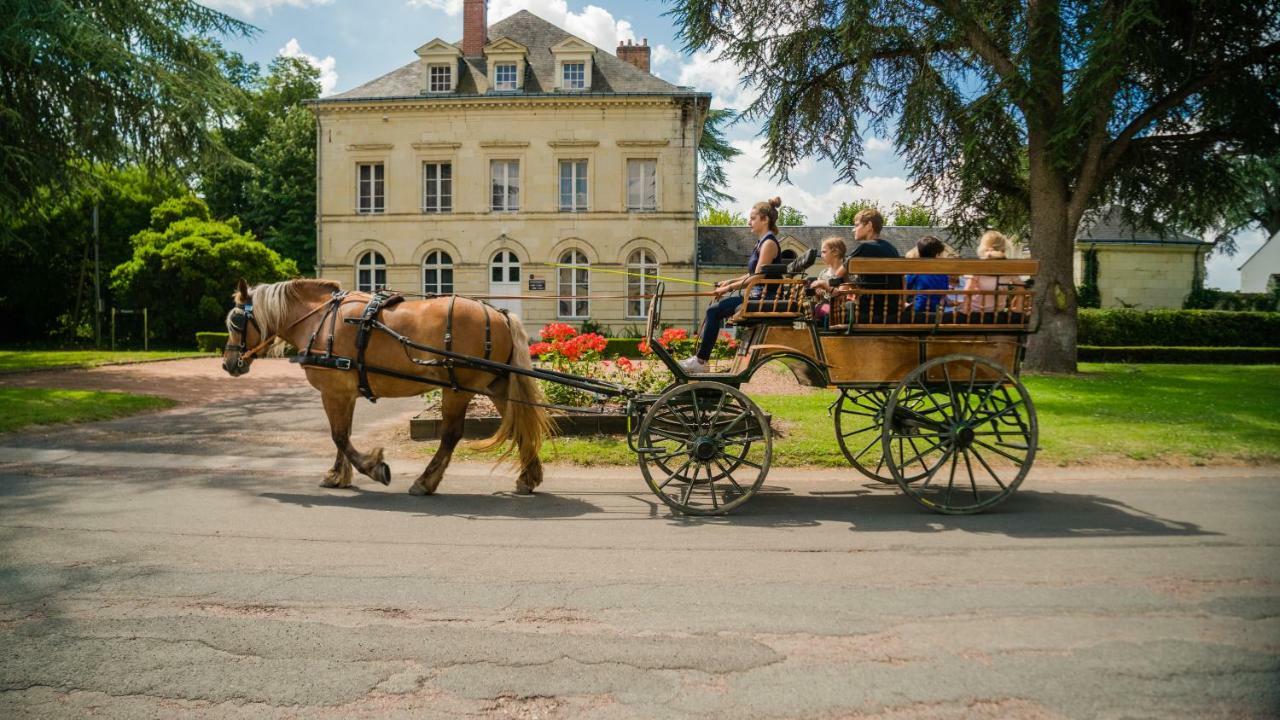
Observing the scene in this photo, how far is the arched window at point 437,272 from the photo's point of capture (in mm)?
29531

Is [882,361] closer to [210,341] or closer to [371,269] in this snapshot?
[371,269]

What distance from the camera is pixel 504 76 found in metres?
29.2

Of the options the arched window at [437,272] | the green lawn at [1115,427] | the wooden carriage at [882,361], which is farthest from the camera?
the arched window at [437,272]

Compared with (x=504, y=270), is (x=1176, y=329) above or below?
below

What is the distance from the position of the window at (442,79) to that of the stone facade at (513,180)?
88 mm

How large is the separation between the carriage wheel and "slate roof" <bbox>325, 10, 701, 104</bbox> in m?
21.4

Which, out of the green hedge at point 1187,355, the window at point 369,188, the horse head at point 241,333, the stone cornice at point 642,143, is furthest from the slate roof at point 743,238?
the horse head at point 241,333

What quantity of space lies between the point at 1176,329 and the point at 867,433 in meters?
23.6

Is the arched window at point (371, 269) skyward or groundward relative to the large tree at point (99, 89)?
groundward

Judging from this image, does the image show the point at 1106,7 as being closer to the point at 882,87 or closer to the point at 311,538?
the point at 882,87

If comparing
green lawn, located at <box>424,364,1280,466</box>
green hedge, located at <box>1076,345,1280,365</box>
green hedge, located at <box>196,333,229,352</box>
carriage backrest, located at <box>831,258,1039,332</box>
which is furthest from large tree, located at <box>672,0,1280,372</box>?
green hedge, located at <box>196,333,229,352</box>

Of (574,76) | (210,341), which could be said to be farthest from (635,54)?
(210,341)

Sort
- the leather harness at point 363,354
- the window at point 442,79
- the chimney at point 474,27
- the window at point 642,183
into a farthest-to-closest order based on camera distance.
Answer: the chimney at point 474,27 → the window at point 442,79 → the window at point 642,183 → the leather harness at point 363,354

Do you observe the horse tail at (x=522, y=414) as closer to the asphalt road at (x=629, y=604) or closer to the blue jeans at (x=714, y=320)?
the asphalt road at (x=629, y=604)
